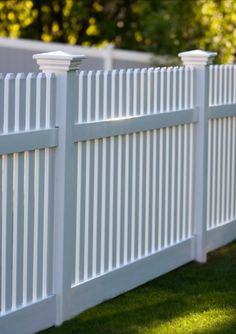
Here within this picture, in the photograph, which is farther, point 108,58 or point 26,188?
point 108,58

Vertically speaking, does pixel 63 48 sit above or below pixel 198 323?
above

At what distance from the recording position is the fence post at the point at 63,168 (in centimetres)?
619

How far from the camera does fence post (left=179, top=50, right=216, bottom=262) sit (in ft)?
27.3

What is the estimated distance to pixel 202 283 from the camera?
7590mm

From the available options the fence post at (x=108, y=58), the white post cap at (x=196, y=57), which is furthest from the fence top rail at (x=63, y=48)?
the white post cap at (x=196, y=57)

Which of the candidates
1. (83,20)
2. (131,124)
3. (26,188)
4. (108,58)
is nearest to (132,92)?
(131,124)

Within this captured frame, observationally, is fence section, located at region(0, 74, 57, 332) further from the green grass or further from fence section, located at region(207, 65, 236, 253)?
fence section, located at region(207, 65, 236, 253)

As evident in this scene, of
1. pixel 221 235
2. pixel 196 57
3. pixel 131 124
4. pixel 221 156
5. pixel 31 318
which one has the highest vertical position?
pixel 196 57

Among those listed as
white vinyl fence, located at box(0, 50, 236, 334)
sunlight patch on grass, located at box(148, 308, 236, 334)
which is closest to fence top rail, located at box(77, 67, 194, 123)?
white vinyl fence, located at box(0, 50, 236, 334)

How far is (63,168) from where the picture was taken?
20.4ft

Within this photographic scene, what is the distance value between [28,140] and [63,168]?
438mm

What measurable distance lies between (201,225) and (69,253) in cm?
229

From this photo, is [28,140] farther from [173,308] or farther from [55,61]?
[173,308]

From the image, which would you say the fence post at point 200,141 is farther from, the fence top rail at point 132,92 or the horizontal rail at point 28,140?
the horizontal rail at point 28,140
